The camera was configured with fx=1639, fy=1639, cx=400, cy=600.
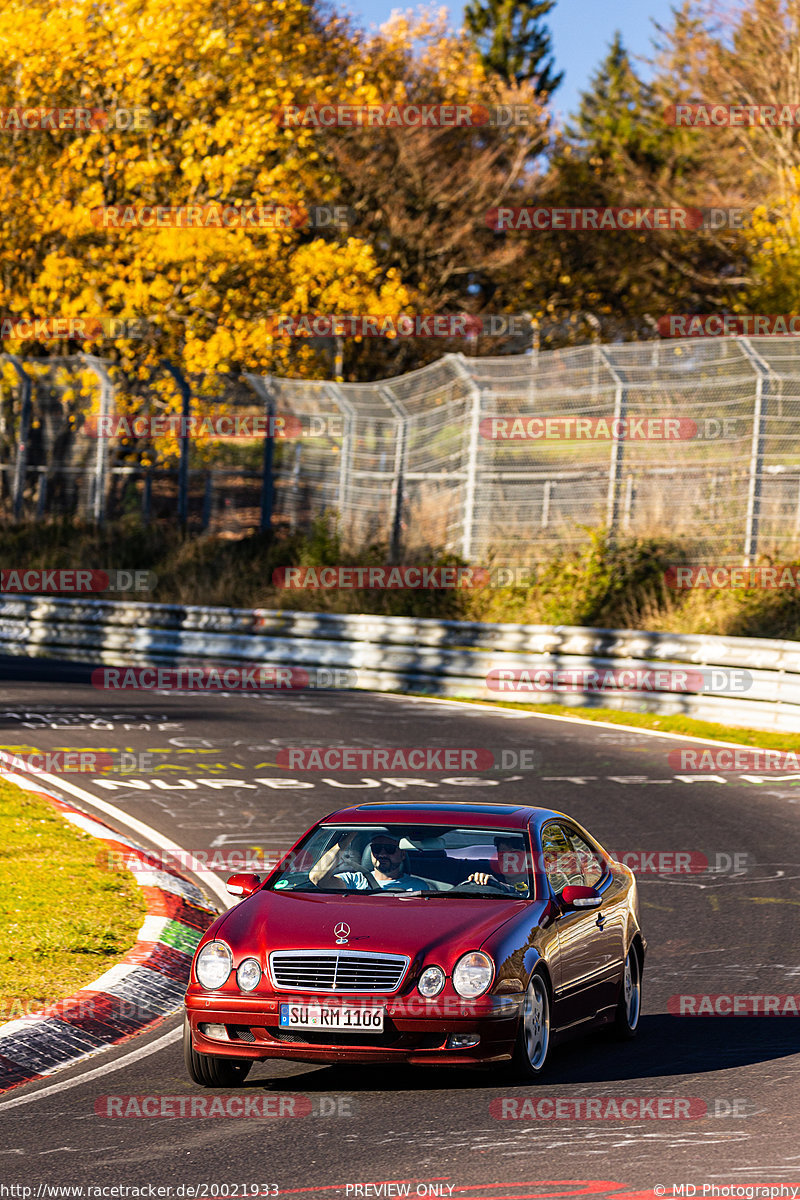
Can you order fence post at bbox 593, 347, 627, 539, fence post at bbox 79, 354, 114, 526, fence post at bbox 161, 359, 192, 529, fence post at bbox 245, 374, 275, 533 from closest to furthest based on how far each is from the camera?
fence post at bbox 593, 347, 627, 539 → fence post at bbox 245, 374, 275, 533 → fence post at bbox 161, 359, 192, 529 → fence post at bbox 79, 354, 114, 526

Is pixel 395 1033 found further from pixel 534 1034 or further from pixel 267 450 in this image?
pixel 267 450

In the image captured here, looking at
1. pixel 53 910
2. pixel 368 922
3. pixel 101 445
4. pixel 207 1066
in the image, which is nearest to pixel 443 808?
pixel 368 922

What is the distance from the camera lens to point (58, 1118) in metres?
6.77

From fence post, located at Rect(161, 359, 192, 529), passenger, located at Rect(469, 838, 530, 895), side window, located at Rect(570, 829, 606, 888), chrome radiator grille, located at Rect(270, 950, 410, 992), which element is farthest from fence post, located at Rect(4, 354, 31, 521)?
chrome radiator grille, located at Rect(270, 950, 410, 992)

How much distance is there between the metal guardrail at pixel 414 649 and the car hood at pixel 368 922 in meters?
12.7

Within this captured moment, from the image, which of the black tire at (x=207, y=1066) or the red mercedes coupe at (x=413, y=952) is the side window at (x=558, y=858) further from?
the black tire at (x=207, y=1066)

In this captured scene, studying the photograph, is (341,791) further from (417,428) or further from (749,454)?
(417,428)

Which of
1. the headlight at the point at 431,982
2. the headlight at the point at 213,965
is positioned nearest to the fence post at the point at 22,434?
the headlight at the point at 213,965

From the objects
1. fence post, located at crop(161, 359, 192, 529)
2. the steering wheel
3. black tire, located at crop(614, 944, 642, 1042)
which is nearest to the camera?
the steering wheel

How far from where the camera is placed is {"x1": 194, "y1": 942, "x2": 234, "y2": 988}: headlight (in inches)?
291

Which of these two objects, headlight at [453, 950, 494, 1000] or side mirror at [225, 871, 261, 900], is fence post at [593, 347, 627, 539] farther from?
headlight at [453, 950, 494, 1000]

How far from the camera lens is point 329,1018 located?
7.12m

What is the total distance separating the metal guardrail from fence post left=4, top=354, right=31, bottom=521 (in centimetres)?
654

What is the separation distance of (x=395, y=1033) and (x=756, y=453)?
1818cm
